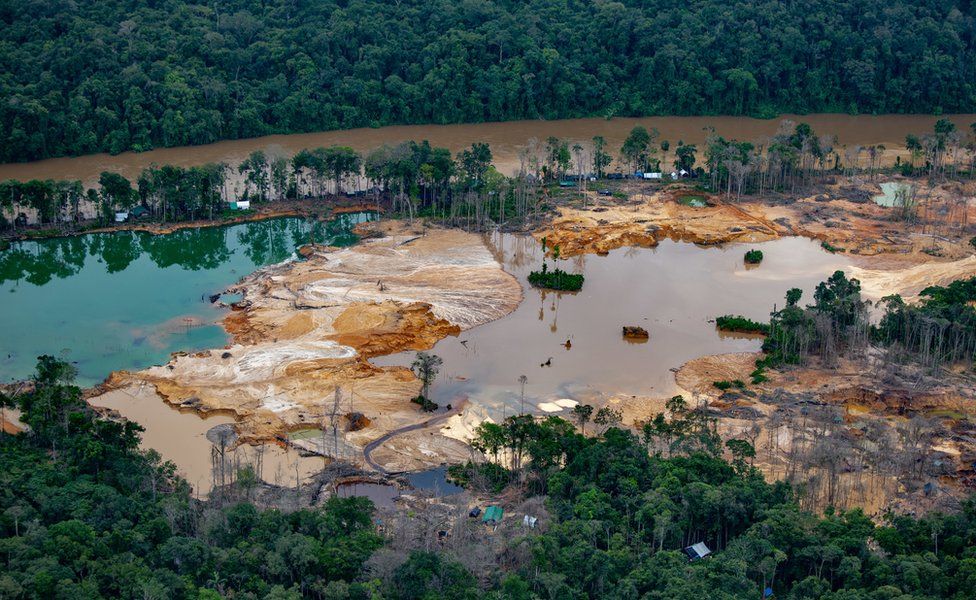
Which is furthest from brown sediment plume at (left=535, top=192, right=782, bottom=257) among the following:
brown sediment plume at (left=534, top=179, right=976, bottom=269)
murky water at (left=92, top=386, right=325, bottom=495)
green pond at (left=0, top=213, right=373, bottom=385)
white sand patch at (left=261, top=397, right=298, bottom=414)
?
murky water at (left=92, top=386, right=325, bottom=495)

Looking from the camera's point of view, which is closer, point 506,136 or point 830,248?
point 830,248

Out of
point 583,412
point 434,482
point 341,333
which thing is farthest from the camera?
point 341,333

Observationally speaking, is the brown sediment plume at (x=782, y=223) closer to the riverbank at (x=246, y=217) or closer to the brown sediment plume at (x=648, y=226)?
the brown sediment plume at (x=648, y=226)

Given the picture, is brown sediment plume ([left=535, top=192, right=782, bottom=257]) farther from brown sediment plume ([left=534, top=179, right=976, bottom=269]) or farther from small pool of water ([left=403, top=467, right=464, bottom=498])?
small pool of water ([left=403, top=467, right=464, bottom=498])

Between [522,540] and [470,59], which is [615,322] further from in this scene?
[470,59]

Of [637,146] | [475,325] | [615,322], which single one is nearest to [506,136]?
[637,146]

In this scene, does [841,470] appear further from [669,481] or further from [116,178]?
[116,178]

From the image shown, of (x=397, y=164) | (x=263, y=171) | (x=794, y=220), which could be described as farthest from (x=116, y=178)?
(x=794, y=220)

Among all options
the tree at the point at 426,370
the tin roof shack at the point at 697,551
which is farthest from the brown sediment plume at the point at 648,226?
the tin roof shack at the point at 697,551
